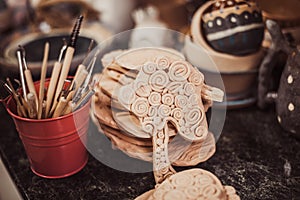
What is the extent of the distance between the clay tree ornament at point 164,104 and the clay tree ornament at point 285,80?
0.59ft

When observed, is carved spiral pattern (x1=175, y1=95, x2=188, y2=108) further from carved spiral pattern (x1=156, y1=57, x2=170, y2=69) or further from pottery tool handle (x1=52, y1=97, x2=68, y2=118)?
pottery tool handle (x1=52, y1=97, x2=68, y2=118)

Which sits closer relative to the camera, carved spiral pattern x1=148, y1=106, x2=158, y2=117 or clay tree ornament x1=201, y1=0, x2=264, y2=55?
carved spiral pattern x1=148, y1=106, x2=158, y2=117

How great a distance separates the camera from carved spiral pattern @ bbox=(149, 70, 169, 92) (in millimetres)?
662

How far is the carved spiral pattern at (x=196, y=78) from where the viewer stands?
26.4 inches

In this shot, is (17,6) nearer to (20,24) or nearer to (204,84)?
(20,24)

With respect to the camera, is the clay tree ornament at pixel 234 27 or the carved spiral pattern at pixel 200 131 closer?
the carved spiral pattern at pixel 200 131

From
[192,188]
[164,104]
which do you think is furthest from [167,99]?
[192,188]

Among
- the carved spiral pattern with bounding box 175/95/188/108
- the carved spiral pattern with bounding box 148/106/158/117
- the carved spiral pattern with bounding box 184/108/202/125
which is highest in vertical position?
the carved spiral pattern with bounding box 175/95/188/108

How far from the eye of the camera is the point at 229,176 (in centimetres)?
72

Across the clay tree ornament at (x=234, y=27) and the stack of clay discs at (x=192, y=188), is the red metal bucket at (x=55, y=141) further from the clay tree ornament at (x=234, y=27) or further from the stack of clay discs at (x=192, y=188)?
the clay tree ornament at (x=234, y=27)

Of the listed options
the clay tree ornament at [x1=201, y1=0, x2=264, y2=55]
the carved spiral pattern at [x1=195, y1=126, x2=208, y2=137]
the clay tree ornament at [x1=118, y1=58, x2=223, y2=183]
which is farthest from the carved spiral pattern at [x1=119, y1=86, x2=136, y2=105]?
the clay tree ornament at [x1=201, y1=0, x2=264, y2=55]

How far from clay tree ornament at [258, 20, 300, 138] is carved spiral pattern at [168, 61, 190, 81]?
0.64ft

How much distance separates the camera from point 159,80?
0.66m

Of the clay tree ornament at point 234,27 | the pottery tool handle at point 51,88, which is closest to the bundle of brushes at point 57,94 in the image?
the pottery tool handle at point 51,88
